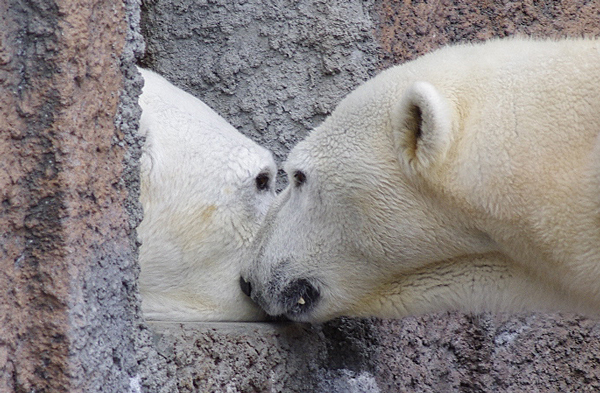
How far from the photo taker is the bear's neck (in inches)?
80.7

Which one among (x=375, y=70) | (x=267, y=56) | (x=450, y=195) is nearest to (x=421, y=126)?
(x=450, y=195)

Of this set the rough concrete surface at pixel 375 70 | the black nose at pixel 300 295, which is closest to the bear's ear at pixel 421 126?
the black nose at pixel 300 295

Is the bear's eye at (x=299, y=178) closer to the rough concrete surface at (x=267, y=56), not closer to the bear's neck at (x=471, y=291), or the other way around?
the bear's neck at (x=471, y=291)

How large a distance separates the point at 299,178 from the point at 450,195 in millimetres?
538

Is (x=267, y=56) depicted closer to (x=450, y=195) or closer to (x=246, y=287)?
(x=246, y=287)

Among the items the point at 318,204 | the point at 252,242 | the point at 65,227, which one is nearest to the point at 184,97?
the point at 252,242

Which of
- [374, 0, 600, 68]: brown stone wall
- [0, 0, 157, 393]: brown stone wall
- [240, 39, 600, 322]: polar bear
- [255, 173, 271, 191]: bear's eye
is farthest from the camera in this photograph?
[374, 0, 600, 68]: brown stone wall

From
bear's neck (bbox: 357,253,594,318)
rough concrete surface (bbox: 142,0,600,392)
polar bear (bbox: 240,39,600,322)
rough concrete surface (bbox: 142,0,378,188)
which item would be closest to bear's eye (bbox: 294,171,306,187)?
polar bear (bbox: 240,39,600,322)

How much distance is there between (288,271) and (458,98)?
0.71 meters

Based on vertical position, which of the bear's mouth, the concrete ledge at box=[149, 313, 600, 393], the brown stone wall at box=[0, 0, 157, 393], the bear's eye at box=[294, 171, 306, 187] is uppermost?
the brown stone wall at box=[0, 0, 157, 393]

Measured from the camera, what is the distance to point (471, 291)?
2.15 meters

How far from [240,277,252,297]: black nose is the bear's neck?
0.37 m

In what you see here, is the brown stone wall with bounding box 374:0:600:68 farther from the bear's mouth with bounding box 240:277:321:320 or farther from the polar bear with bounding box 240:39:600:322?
the bear's mouth with bounding box 240:277:321:320

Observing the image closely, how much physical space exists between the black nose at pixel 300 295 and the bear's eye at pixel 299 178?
0.28 m
